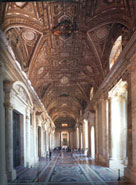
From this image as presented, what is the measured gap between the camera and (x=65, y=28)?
14.3 metres

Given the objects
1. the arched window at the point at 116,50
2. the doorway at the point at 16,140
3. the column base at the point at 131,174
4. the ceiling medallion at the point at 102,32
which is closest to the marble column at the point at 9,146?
the doorway at the point at 16,140

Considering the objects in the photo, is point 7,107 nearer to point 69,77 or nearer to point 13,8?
point 13,8

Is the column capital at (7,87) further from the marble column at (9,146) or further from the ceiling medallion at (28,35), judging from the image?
the ceiling medallion at (28,35)

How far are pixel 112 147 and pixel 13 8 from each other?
1127 centimetres

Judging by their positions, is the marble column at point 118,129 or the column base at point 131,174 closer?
the column base at point 131,174

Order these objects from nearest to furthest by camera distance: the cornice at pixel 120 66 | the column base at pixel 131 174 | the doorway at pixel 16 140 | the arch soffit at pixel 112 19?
the column base at pixel 131 174
the cornice at pixel 120 66
the arch soffit at pixel 112 19
the doorway at pixel 16 140

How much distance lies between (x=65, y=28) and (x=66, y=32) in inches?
13.3

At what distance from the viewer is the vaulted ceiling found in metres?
12.0

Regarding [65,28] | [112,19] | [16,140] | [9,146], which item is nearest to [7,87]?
[9,146]

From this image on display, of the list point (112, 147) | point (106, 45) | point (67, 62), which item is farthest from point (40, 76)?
point (112, 147)

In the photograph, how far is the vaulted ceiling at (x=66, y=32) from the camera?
1198 cm

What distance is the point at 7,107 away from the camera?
38.2 feet

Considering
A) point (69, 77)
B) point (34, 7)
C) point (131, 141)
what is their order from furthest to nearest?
1. point (69, 77)
2. point (34, 7)
3. point (131, 141)

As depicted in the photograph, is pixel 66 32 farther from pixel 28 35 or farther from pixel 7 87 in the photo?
pixel 7 87
